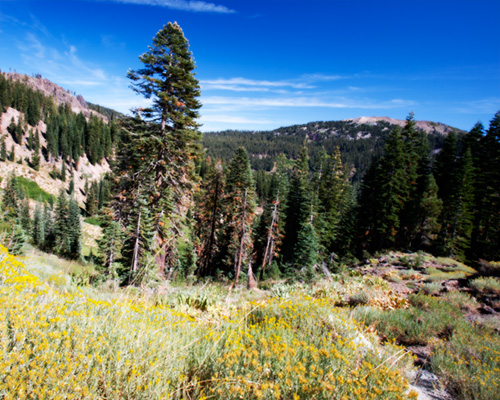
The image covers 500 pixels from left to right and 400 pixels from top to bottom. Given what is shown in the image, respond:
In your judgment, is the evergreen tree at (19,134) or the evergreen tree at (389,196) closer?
the evergreen tree at (389,196)

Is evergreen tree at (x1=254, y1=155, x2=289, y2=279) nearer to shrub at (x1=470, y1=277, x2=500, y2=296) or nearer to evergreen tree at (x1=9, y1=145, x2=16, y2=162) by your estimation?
shrub at (x1=470, y1=277, x2=500, y2=296)

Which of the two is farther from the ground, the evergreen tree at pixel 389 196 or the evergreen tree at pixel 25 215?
the evergreen tree at pixel 389 196

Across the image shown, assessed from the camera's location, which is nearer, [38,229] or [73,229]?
[73,229]

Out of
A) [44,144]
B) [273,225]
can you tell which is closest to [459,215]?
[273,225]

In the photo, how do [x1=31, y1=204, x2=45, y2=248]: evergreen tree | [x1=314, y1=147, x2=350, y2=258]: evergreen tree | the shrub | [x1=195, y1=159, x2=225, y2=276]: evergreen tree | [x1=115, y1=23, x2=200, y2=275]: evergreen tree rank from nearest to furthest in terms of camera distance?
the shrub < [x1=115, y1=23, x2=200, y2=275]: evergreen tree < [x1=195, y1=159, x2=225, y2=276]: evergreen tree < [x1=314, y1=147, x2=350, y2=258]: evergreen tree < [x1=31, y1=204, x2=45, y2=248]: evergreen tree

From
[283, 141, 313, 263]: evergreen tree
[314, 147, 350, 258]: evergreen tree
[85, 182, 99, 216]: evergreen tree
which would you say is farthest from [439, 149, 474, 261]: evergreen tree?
[85, 182, 99, 216]: evergreen tree

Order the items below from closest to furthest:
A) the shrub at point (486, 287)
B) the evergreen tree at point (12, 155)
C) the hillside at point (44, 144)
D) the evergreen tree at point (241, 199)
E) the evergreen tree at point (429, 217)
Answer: the shrub at point (486, 287) < the evergreen tree at point (241, 199) < the evergreen tree at point (429, 217) < the evergreen tree at point (12, 155) < the hillside at point (44, 144)

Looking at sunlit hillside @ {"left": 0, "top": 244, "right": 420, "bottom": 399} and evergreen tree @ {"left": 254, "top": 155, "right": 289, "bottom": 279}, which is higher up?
sunlit hillside @ {"left": 0, "top": 244, "right": 420, "bottom": 399}

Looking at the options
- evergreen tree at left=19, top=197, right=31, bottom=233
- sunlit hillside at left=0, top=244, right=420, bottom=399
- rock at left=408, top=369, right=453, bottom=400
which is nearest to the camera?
sunlit hillside at left=0, top=244, right=420, bottom=399

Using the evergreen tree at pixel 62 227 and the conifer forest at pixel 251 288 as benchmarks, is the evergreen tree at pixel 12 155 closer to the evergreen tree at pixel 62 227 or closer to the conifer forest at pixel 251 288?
the evergreen tree at pixel 62 227

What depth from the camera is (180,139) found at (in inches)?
544

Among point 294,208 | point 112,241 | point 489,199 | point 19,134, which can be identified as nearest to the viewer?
point 112,241

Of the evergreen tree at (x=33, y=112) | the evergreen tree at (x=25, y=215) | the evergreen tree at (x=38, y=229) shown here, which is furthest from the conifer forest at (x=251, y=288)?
the evergreen tree at (x=33, y=112)

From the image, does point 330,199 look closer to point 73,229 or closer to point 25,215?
point 73,229
